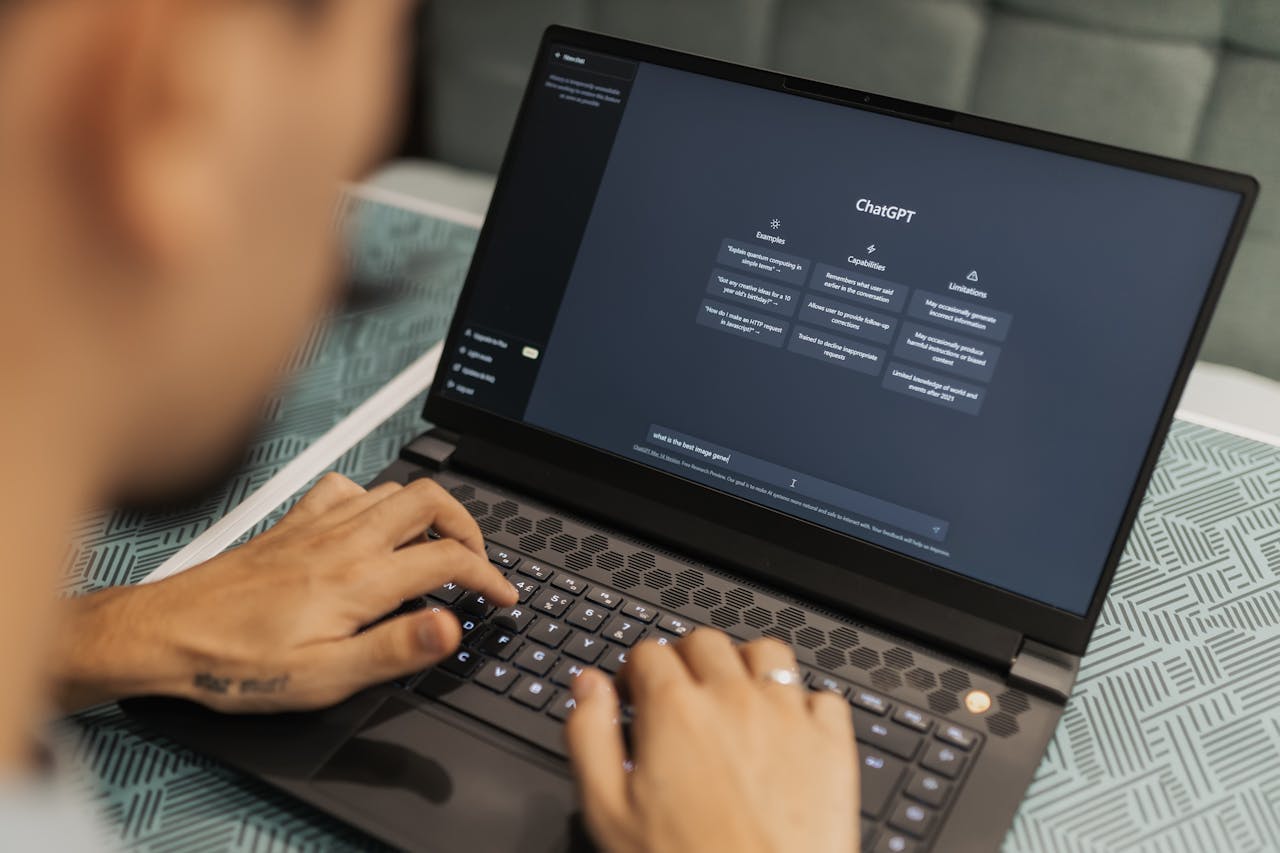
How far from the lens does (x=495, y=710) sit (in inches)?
25.6

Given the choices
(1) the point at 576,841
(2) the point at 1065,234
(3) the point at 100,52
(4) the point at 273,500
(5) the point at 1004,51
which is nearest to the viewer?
(3) the point at 100,52

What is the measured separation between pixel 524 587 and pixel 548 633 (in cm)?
5

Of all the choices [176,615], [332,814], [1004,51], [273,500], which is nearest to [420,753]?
[332,814]

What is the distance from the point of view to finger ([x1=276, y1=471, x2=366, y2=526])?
74 centimetres

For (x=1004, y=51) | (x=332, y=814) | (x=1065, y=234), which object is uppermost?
(x=1004, y=51)

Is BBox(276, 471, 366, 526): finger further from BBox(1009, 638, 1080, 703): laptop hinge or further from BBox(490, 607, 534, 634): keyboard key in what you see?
BBox(1009, 638, 1080, 703): laptop hinge

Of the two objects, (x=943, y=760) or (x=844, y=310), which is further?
(x=844, y=310)

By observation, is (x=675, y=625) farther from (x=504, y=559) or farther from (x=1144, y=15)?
(x=1144, y=15)

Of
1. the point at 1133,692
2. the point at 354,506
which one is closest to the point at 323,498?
the point at 354,506

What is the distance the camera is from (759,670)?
0.62 meters

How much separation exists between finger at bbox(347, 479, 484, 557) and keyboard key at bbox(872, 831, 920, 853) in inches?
12.2

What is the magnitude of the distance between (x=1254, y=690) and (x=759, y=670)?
352mm

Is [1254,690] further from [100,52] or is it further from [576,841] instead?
[100,52]

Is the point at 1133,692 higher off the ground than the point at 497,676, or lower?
higher
